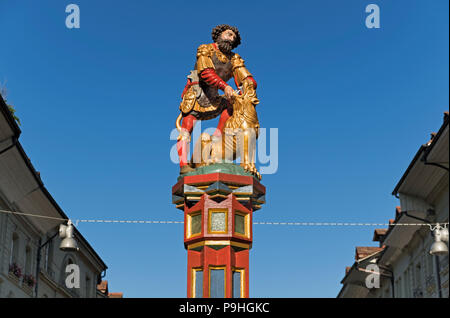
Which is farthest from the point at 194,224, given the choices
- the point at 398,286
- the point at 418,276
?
the point at 398,286

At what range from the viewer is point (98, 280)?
39.9m

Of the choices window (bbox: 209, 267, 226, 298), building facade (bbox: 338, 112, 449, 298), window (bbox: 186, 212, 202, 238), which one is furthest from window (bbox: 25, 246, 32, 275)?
window (bbox: 209, 267, 226, 298)

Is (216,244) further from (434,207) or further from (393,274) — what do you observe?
(393,274)

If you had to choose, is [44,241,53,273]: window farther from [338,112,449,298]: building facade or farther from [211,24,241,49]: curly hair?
[211,24,241,49]: curly hair

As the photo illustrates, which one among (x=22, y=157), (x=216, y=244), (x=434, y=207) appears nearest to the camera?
Result: (x=216, y=244)

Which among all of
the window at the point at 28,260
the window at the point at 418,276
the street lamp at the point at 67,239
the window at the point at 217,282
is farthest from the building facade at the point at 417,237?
the window at the point at 28,260

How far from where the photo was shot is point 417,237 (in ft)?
89.4

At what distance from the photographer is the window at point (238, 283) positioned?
9.77 m

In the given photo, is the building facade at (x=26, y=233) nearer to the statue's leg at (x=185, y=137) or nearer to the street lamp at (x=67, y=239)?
the street lamp at (x=67, y=239)

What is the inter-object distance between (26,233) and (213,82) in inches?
733

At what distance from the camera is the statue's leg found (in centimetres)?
1075

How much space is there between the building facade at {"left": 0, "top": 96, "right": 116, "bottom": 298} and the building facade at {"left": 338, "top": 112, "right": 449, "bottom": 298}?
9.93 m
